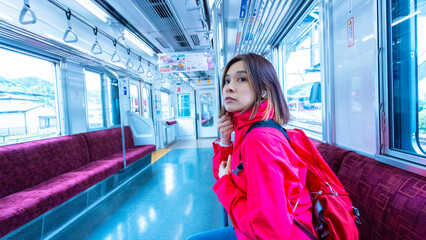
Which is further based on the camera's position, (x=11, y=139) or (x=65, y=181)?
(x=11, y=139)

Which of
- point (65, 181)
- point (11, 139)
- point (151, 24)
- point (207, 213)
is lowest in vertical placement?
point (207, 213)

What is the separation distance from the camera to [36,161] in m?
2.61

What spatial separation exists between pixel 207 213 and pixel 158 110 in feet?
19.4

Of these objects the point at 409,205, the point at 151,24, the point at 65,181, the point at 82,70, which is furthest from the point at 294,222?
the point at 82,70

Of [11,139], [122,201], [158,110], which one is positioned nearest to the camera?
[11,139]

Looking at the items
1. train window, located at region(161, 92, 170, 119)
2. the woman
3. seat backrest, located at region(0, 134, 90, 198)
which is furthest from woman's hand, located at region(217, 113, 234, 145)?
train window, located at region(161, 92, 170, 119)

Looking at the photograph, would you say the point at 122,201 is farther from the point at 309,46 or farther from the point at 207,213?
the point at 309,46

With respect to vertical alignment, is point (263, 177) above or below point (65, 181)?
above

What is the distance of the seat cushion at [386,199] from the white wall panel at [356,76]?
0.34 metres

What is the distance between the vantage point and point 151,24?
12.7ft

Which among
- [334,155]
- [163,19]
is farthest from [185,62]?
[334,155]

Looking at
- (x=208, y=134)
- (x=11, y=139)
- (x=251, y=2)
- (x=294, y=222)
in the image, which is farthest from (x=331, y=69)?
(x=208, y=134)

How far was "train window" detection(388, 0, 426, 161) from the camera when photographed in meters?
1.03

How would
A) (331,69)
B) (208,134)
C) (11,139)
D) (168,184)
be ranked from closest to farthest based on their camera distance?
(331,69) < (11,139) < (168,184) < (208,134)
